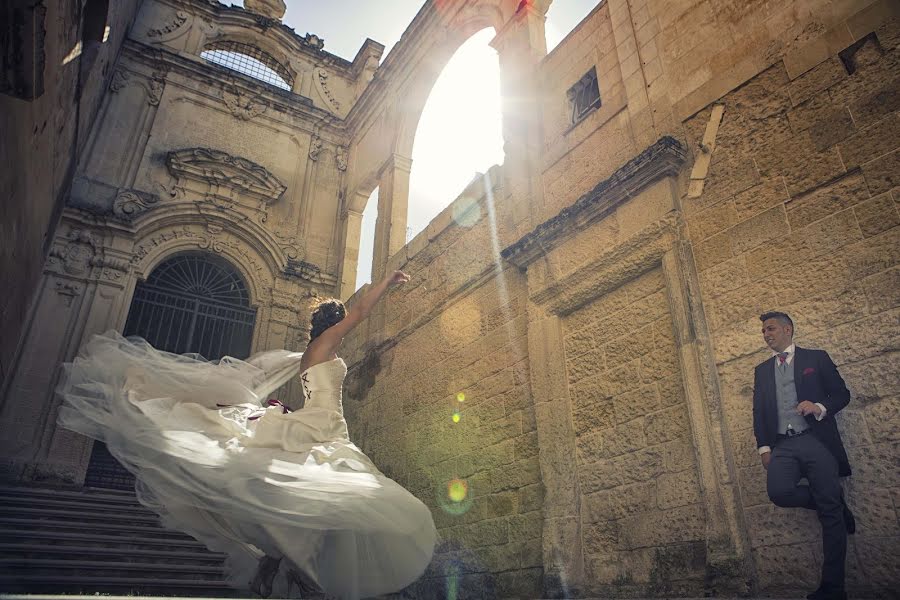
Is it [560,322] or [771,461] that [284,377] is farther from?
[771,461]

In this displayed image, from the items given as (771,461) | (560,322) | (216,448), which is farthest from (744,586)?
(216,448)

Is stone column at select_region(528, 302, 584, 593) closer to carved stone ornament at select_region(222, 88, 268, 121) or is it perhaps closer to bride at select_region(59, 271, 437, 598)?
bride at select_region(59, 271, 437, 598)

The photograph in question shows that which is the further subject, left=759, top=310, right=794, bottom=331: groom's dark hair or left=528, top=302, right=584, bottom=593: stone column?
left=528, top=302, right=584, bottom=593: stone column

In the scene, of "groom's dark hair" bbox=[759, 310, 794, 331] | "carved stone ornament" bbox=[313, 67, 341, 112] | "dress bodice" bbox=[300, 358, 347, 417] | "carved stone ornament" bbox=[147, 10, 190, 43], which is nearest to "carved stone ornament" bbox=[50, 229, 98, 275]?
"carved stone ornament" bbox=[147, 10, 190, 43]

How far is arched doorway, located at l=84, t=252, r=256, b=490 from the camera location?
31.4 ft

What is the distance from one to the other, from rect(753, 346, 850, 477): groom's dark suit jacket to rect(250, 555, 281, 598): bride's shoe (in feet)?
8.87

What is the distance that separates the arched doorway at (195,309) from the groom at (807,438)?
894cm

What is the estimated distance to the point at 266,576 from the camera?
10.5 feet

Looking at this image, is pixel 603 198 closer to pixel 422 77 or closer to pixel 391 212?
pixel 391 212

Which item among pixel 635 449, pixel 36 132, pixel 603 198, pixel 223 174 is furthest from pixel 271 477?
pixel 223 174

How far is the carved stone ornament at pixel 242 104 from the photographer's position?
11375 mm

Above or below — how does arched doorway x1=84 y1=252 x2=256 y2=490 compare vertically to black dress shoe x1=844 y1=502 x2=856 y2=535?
above

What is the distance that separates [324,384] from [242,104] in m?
9.51

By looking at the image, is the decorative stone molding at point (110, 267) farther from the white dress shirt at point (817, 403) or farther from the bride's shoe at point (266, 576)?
the white dress shirt at point (817, 403)
